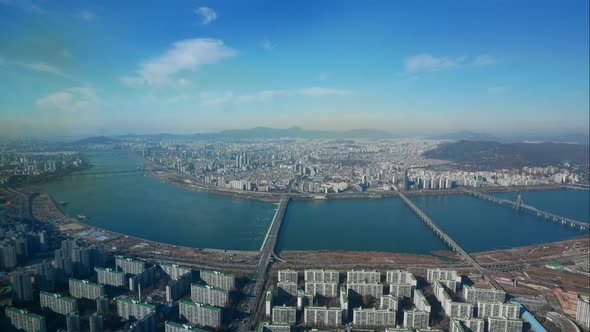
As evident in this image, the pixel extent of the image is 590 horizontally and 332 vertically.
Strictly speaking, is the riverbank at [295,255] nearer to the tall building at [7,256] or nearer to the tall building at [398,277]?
the tall building at [398,277]

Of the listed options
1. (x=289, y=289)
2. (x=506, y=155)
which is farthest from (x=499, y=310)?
(x=506, y=155)

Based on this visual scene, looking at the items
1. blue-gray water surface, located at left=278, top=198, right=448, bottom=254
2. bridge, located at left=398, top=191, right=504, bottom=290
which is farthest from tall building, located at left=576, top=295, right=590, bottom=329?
blue-gray water surface, located at left=278, top=198, right=448, bottom=254

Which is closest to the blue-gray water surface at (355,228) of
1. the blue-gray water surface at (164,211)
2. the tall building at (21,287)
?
the blue-gray water surface at (164,211)

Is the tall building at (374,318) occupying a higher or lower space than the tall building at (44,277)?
lower

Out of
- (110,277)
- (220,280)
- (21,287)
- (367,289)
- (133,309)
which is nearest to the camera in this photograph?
(133,309)

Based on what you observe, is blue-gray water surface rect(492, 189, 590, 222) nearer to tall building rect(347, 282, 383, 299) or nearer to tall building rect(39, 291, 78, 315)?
tall building rect(347, 282, 383, 299)

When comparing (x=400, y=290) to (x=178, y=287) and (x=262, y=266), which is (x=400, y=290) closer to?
(x=262, y=266)
